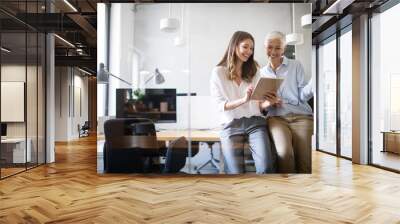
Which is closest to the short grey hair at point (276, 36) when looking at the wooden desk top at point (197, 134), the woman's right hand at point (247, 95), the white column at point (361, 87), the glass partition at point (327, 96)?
the woman's right hand at point (247, 95)

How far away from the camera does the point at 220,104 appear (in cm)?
545

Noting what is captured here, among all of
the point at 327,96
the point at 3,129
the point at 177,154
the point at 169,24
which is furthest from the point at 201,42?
the point at 327,96

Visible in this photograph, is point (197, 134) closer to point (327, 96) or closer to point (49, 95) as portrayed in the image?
point (49, 95)

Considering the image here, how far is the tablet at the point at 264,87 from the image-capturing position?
543 cm

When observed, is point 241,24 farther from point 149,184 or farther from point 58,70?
point 58,70

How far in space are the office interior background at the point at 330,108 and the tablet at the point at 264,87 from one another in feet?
2.46

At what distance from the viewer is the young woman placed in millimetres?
5438

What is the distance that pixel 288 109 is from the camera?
18.0 feet

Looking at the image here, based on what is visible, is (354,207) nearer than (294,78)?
Yes

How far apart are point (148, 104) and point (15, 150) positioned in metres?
2.65

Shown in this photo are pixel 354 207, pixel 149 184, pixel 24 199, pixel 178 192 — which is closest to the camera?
pixel 354 207

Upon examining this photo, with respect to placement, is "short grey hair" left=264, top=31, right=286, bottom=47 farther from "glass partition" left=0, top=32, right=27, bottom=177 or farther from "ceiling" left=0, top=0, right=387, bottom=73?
"glass partition" left=0, top=32, right=27, bottom=177

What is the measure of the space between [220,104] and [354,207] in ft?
7.65

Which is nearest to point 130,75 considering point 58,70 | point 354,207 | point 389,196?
point 354,207
